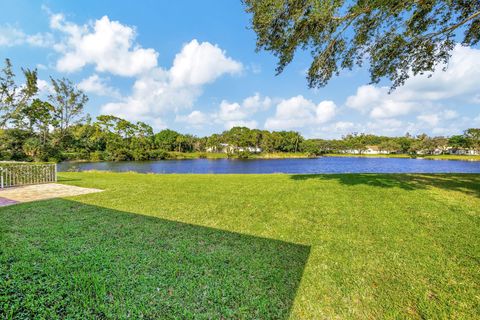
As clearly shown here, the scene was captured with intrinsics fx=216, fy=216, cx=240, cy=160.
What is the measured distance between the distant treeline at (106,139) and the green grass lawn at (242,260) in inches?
851

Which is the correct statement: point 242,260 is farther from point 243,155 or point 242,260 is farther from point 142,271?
point 243,155

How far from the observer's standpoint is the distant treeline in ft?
67.9

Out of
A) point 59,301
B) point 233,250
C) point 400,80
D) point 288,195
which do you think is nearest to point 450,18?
point 400,80

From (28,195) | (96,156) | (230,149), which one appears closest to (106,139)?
(96,156)

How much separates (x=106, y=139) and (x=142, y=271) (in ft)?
181

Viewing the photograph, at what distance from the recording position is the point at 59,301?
6.46 feet

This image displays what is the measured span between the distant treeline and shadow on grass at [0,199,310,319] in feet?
72.2

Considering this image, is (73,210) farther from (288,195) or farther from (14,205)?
(288,195)

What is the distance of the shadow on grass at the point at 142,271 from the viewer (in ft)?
6.36

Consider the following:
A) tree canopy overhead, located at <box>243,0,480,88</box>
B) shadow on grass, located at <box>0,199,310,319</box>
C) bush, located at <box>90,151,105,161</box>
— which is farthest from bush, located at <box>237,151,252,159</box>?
shadow on grass, located at <box>0,199,310,319</box>

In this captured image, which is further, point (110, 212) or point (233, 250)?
point (110, 212)

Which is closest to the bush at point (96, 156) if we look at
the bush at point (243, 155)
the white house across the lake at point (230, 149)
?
the bush at point (243, 155)

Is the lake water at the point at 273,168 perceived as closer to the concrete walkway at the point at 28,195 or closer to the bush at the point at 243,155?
the concrete walkway at the point at 28,195

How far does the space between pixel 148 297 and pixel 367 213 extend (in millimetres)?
4620
